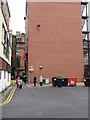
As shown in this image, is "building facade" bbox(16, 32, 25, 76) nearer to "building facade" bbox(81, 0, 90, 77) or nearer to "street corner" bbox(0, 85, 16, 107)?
"building facade" bbox(81, 0, 90, 77)

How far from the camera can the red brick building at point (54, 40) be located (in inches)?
1382

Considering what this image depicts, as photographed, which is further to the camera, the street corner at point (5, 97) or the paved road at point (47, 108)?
the street corner at point (5, 97)

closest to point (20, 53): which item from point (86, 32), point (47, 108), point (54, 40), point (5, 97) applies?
point (86, 32)

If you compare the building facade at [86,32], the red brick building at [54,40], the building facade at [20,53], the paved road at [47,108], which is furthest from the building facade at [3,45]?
the building facade at [20,53]

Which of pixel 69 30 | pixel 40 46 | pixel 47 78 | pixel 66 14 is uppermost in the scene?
pixel 66 14

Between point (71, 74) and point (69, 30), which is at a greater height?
point (69, 30)

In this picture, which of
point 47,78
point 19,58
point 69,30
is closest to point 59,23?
point 69,30

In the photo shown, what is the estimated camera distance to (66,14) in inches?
1469

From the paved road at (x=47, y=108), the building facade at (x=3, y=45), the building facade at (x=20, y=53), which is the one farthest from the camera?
the building facade at (x=20, y=53)

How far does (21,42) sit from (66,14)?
164 ft

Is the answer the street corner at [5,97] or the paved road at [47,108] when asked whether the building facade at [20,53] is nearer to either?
the street corner at [5,97]

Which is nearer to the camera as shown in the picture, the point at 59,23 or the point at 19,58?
the point at 59,23

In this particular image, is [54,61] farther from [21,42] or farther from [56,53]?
[21,42]

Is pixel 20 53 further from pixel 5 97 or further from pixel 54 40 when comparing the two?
pixel 5 97
